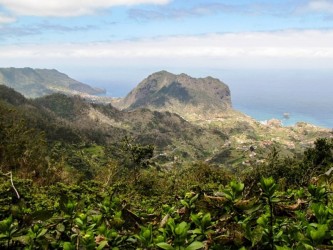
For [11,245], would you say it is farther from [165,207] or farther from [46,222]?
[165,207]

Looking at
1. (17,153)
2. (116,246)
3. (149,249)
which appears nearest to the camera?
(149,249)

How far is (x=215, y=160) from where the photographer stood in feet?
569

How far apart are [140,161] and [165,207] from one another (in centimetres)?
4179

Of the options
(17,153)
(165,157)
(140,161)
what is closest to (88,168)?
(140,161)

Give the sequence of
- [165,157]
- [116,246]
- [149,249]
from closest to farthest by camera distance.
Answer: [149,249] < [116,246] < [165,157]

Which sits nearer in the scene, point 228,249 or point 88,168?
point 228,249

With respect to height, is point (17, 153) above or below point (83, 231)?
below

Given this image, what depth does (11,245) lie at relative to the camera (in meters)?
2.21

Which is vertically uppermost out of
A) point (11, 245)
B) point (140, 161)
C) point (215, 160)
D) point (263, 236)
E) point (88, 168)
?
point (263, 236)

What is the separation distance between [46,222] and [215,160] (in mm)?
173205

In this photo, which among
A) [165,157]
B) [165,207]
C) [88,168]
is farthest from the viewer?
[165,157]

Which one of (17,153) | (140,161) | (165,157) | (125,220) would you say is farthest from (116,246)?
(165,157)

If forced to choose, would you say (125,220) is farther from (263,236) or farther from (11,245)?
(263,236)

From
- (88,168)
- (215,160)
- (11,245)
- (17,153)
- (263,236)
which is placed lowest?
(215,160)
